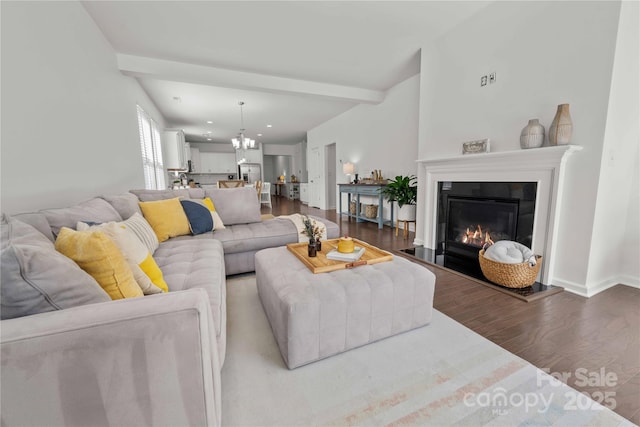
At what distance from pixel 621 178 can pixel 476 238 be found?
3.97 ft

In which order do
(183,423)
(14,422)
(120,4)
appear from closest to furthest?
(14,422), (183,423), (120,4)

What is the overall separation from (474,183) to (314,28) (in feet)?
8.08

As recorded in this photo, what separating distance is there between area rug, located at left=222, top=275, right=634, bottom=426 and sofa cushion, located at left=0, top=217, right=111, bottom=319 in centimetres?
76

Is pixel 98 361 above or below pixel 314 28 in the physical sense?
below

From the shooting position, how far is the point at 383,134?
502cm

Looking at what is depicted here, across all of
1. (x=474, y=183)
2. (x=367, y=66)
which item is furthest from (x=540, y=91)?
(x=367, y=66)

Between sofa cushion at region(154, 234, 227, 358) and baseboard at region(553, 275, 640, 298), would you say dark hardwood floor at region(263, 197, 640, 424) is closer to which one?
baseboard at region(553, 275, 640, 298)

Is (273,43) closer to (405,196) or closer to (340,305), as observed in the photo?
(405,196)

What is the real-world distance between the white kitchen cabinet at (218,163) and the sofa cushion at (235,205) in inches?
319

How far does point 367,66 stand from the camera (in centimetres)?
382

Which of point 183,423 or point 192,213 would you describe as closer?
point 183,423

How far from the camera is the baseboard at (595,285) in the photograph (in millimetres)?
2111

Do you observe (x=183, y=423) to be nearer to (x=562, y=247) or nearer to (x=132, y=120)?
(x=562, y=247)

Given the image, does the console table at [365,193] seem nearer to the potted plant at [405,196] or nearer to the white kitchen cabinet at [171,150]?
the potted plant at [405,196]
